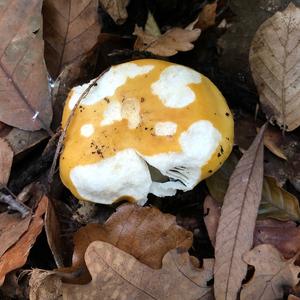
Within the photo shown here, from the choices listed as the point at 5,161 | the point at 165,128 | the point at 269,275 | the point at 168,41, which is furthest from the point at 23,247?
the point at 168,41

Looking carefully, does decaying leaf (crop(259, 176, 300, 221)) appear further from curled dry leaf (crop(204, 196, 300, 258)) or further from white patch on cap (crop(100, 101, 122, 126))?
white patch on cap (crop(100, 101, 122, 126))

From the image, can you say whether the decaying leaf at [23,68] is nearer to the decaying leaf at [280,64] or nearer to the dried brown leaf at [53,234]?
the dried brown leaf at [53,234]

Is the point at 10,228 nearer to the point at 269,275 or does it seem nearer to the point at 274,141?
the point at 269,275

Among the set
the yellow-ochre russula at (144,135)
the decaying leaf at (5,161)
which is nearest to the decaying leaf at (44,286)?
the yellow-ochre russula at (144,135)

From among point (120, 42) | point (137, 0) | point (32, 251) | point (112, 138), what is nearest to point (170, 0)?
point (137, 0)

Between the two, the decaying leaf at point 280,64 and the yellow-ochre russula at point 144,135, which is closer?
the yellow-ochre russula at point 144,135

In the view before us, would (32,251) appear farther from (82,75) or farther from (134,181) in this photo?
(82,75)

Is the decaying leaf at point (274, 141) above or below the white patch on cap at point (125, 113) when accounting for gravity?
below
